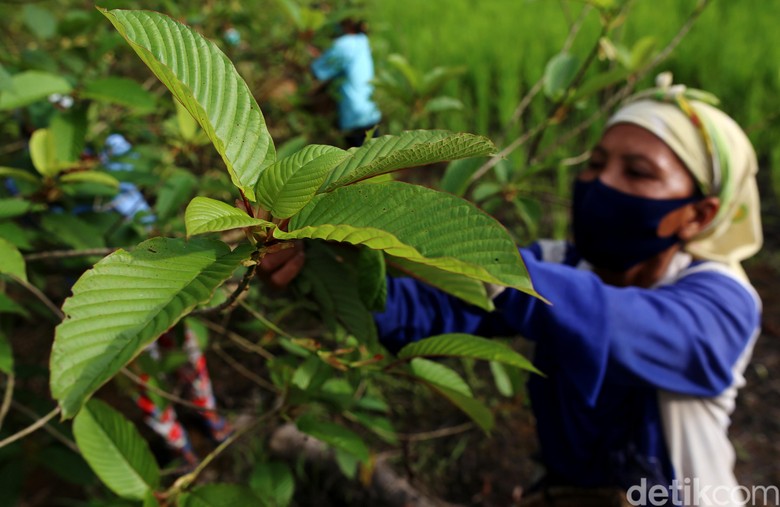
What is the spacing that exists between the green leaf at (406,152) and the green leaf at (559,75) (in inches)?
36.7

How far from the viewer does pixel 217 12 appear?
173cm

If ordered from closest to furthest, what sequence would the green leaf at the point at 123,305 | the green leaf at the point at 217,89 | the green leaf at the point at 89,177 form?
the green leaf at the point at 123,305, the green leaf at the point at 217,89, the green leaf at the point at 89,177

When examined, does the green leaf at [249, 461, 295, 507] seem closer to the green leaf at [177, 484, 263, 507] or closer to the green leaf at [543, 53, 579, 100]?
the green leaf at [177, 484, 263, 507]

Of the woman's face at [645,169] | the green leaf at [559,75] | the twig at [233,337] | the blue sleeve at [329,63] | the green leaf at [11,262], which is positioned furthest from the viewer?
the blue sleeve at [329,63]

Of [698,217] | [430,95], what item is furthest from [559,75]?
[698,217]

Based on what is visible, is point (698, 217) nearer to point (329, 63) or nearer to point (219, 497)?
point (219, 497)

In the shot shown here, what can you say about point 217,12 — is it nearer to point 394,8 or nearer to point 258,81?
point 258,81

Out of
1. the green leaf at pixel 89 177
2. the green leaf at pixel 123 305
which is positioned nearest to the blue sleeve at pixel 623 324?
the green leaf at pixel 89 177

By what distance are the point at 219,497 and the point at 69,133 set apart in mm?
705

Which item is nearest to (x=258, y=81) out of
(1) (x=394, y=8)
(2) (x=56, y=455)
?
(2) (x=56, y=455)

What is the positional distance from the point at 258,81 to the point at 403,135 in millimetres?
1803

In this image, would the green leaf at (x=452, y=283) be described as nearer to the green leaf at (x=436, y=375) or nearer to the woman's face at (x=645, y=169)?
the green leaf at (x=436, y=375)

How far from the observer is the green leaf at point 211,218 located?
39 centimetres

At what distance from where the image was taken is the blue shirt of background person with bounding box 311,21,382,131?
7.39 ft
